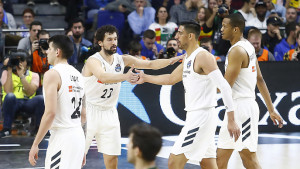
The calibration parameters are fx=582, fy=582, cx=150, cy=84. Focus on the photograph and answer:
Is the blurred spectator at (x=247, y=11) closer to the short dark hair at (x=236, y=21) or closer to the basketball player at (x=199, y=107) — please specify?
the short dark hair at (x=236, y=21)

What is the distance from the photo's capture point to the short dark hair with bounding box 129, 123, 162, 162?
402cm

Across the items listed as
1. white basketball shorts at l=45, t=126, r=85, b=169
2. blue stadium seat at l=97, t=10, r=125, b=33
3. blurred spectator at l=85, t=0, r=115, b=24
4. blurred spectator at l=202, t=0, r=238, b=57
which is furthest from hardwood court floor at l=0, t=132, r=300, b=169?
blurred spectator at l=85, t=0, r=115, b=24

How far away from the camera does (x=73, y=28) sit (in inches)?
480

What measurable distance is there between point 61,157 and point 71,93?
0.62 metres

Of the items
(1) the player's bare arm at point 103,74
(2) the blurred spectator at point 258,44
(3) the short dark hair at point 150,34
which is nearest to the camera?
(1) the player's bare arm at point 103,74

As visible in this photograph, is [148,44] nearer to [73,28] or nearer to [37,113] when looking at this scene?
[73,28]

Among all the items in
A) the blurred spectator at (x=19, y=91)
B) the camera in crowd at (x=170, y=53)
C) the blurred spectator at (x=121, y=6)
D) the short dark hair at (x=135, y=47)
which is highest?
the blurred spectator at (x=121, y=6)

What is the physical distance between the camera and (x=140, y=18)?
533 inches

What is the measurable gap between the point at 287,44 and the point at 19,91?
237 inches

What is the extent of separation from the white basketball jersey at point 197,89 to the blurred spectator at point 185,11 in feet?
25.1

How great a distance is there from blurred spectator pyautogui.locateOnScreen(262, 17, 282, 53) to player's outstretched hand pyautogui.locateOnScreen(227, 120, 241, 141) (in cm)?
749

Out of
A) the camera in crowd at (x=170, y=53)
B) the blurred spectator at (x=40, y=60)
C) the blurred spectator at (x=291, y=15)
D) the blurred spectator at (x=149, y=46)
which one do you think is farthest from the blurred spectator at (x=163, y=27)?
the blurred spectator at (x=291, y=15)

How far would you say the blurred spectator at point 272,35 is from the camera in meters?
13.3

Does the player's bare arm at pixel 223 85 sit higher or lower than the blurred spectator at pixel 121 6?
lower
